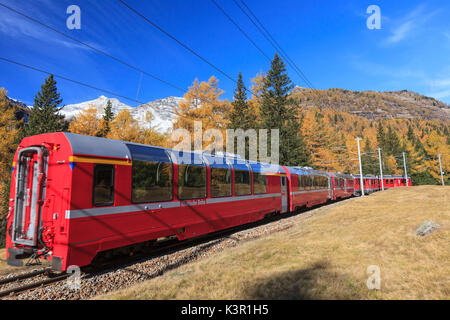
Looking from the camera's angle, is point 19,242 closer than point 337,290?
No

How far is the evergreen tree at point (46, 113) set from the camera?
3293 centimetres

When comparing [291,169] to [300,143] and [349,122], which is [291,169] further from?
[349,122]

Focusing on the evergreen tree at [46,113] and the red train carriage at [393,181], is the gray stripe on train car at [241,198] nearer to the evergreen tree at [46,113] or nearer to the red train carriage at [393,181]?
the evergreen tree at [46,113]

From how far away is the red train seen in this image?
18.0ft

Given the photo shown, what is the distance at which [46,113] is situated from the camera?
3469 cm

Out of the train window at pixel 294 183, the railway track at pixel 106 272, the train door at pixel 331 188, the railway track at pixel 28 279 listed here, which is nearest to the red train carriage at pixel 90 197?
the railway track at pixel 28 279

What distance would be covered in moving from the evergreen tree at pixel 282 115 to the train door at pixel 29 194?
29925 millimetres

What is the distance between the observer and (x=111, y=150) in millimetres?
6375

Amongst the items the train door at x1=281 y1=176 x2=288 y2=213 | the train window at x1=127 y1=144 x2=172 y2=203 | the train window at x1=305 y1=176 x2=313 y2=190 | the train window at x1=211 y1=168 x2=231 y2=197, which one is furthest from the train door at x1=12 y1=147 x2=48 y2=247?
the train window at x1=305 y1=176 x2=313 y2=190

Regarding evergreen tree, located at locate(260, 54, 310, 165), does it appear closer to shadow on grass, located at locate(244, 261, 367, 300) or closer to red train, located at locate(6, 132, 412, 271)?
red train, located at locate(6, 132, 412, 271)

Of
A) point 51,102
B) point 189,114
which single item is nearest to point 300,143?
point 189,114

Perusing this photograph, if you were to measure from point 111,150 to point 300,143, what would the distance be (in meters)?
30.5

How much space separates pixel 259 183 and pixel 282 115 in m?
26.1

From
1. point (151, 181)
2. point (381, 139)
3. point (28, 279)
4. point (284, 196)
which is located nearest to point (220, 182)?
point (151, 181)
